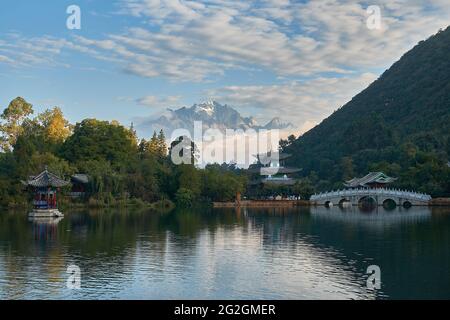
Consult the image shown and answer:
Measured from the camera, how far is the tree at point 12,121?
190ft

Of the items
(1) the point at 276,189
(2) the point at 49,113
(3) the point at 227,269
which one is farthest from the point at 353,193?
(3) the point at 227,269

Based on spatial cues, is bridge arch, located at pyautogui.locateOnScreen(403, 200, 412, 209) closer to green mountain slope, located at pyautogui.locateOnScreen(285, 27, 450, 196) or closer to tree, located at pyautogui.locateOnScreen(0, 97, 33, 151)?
green mountain slope, located at pyautogui.locateOnScreen(285, 27, 450, 196)

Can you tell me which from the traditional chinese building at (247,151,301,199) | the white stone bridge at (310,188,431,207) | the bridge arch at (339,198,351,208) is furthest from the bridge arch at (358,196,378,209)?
the traditional chinese building at (247,151,301,199)

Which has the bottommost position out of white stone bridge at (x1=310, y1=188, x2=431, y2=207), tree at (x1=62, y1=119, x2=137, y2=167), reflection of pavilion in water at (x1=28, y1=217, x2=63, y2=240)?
reflection of pavilion in water at (x1=28, y1=217, x2=63, y2=240)

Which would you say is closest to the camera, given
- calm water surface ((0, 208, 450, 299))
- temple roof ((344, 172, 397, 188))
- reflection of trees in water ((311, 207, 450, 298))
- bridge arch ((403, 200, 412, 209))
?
calm water surface ((0, 208, 450, 299))

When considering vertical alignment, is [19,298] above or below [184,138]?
below

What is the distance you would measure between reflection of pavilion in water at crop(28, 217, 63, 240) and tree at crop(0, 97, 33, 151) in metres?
22.6

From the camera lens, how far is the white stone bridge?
188 feet

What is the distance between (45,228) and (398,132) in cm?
6835

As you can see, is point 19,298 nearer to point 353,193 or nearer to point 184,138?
point 353,193

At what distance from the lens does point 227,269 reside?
18453 mm

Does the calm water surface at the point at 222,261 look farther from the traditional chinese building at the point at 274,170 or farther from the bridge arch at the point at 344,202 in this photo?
the traditional chinese building at the point at 274,170

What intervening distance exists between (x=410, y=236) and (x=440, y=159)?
37516 millimetres
